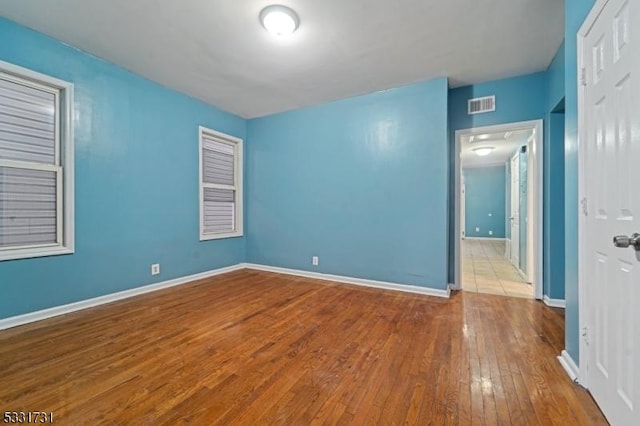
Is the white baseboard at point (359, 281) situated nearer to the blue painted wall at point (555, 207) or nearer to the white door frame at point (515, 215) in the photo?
the blue painted wall at point (555, 207)

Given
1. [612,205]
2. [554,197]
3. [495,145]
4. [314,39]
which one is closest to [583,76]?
[612,205]

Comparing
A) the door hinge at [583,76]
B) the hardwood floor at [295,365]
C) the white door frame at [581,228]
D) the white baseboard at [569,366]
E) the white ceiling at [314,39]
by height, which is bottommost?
the hardwood floor at [295,365]

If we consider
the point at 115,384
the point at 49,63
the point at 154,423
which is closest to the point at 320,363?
the point at 154,423

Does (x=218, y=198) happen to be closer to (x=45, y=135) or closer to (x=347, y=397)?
(x=45, y=135)

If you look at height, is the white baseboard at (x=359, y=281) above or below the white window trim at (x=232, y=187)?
below

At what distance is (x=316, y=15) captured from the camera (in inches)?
88.6

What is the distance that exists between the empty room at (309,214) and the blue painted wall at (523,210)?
90mm

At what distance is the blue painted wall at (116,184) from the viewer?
251cm

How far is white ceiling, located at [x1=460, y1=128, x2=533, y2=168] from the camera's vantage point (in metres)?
4.94

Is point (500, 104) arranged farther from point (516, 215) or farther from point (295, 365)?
point (295, 365)

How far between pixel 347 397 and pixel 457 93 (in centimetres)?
382

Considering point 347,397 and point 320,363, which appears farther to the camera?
point 320,363

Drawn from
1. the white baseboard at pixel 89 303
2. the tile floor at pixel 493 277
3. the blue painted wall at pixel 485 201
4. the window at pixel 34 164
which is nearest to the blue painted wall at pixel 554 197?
the tile floor at pixel 493 277

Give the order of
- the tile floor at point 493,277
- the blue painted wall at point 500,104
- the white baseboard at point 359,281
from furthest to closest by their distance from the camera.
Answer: the tile floor at point 493,277, the white baseboard at point 359,281, the blue painted wall at point 500,104
